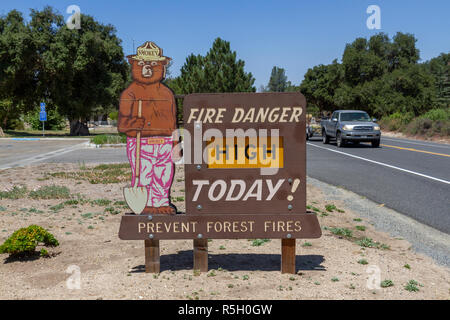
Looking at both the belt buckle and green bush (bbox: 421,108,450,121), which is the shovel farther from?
green bush (bbox: 421,108,450,121)

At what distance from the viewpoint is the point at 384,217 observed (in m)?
7.15

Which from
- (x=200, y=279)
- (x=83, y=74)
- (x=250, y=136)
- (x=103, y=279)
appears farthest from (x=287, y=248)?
(x=83, y=74)

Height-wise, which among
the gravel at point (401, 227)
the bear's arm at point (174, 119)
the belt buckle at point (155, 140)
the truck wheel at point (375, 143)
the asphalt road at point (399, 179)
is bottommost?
the gravel at point (401, 227)

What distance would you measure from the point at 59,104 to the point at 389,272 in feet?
134

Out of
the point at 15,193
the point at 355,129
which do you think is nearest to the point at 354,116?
the point at 355,129

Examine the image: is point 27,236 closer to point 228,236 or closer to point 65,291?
point 65,291

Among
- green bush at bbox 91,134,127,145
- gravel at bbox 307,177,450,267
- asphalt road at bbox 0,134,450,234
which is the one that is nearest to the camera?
gravel at bbox 307,177,450,267

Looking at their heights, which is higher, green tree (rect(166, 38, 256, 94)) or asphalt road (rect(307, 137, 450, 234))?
green tree (rect(166, 38, 256, 94))

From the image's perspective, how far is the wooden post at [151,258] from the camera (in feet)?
14.3

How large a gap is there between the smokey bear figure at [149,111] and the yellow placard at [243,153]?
430 millimetres

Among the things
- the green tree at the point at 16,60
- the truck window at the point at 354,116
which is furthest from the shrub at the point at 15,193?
the green tree at the point at 16,60

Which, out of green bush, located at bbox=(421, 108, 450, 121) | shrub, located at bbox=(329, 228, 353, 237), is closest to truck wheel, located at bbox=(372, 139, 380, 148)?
green bush, located at bbox=(421, 108, 450, 121)

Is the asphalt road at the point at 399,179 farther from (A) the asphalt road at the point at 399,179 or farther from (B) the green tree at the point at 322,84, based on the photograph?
(B) the green tree at the point at 322,84

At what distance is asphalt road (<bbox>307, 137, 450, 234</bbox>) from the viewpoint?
7.80 metres
